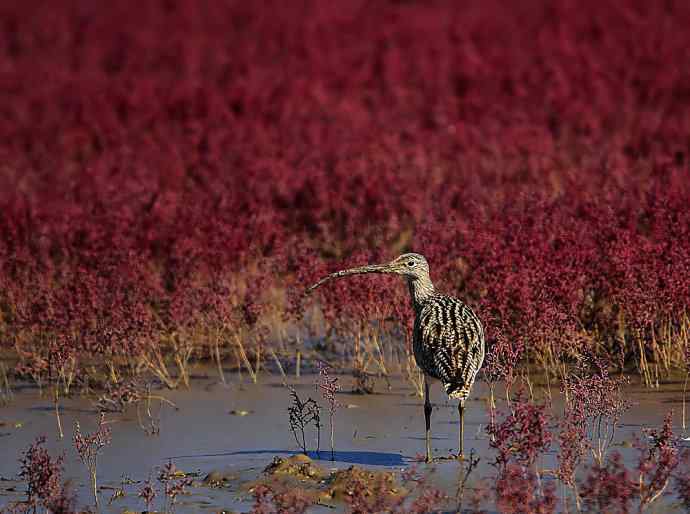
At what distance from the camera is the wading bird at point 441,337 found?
673cm

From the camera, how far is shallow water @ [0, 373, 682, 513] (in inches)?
266

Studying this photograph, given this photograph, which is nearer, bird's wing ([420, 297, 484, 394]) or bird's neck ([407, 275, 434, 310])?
bird's wing ([420, 297, 484, 394])

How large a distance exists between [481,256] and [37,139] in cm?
1006

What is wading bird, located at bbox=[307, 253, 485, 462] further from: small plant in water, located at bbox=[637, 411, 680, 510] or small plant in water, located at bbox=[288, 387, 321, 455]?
small plant in water, located at bbox=[637, 411, 680, 510]

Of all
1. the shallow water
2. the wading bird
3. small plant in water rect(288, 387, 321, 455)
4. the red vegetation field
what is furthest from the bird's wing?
small plant in water rect(288, 387, 321, 455)

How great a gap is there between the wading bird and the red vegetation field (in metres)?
0.30

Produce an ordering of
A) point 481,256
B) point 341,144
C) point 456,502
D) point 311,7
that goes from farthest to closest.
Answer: point 311,7, point 341,144, point 481,256, point 456,502

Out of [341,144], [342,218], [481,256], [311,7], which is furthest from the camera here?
[311,7]

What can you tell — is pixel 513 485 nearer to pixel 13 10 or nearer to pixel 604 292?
pixel 604 292

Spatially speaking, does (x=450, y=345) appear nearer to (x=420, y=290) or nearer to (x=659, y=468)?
(x=420, y=290)

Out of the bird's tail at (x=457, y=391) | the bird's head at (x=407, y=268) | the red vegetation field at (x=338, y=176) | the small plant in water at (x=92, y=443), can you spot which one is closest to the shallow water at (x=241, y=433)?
the small plant in water at (x=92, y=443)

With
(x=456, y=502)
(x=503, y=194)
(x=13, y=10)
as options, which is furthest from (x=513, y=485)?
(x=13, y=10)

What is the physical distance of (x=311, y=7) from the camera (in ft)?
85.0

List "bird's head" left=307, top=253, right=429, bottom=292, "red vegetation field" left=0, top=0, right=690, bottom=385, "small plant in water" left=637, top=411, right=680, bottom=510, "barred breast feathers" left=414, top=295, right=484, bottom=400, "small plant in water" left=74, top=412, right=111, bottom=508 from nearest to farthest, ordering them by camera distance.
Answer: "small plant in water" left=637, top=411, right=680, bottom=510 → "small plant in water" left=74, top=412, right=111, bottom=508 → "barred breast feathers" left=414, top=295, right=484, bottom=400 → "bird's head" left=307, top=253, right=429, bottom=292 → "red vegetation field" left=0, top=0, right=690, bottom=385
